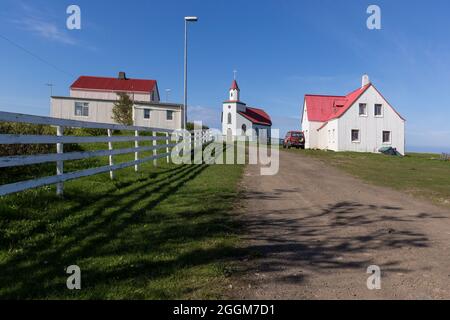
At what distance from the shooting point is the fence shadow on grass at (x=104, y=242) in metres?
3.90

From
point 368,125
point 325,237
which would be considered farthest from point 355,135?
point 325,237

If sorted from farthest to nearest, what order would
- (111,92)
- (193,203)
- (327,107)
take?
(111,92), (327,107), (193,203)

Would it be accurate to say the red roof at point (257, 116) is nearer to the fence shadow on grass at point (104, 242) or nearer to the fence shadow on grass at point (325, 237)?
the fence shadow on grass at point (325, 237)

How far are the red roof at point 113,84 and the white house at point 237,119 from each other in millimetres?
21562

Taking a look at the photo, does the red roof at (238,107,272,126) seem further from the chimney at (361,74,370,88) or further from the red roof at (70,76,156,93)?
the chimney at (361,74,370,88)

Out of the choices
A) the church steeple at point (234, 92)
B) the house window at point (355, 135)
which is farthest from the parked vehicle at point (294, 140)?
the church steeple at point (234, 92)

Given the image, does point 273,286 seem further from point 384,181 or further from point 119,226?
point 384,181

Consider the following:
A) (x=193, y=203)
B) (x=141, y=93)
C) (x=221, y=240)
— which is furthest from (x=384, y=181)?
(x=141, y=93)

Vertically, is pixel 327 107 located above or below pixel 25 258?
above

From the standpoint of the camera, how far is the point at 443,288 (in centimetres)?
409

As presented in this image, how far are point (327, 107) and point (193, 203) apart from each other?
155ft

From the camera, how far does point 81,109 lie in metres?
47.5

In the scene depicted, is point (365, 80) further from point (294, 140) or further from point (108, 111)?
point (108, 111)

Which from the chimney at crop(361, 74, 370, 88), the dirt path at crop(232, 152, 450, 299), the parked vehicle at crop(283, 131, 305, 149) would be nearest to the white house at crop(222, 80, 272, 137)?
the parked vehicle at crop(283, 131, 305, 149)
